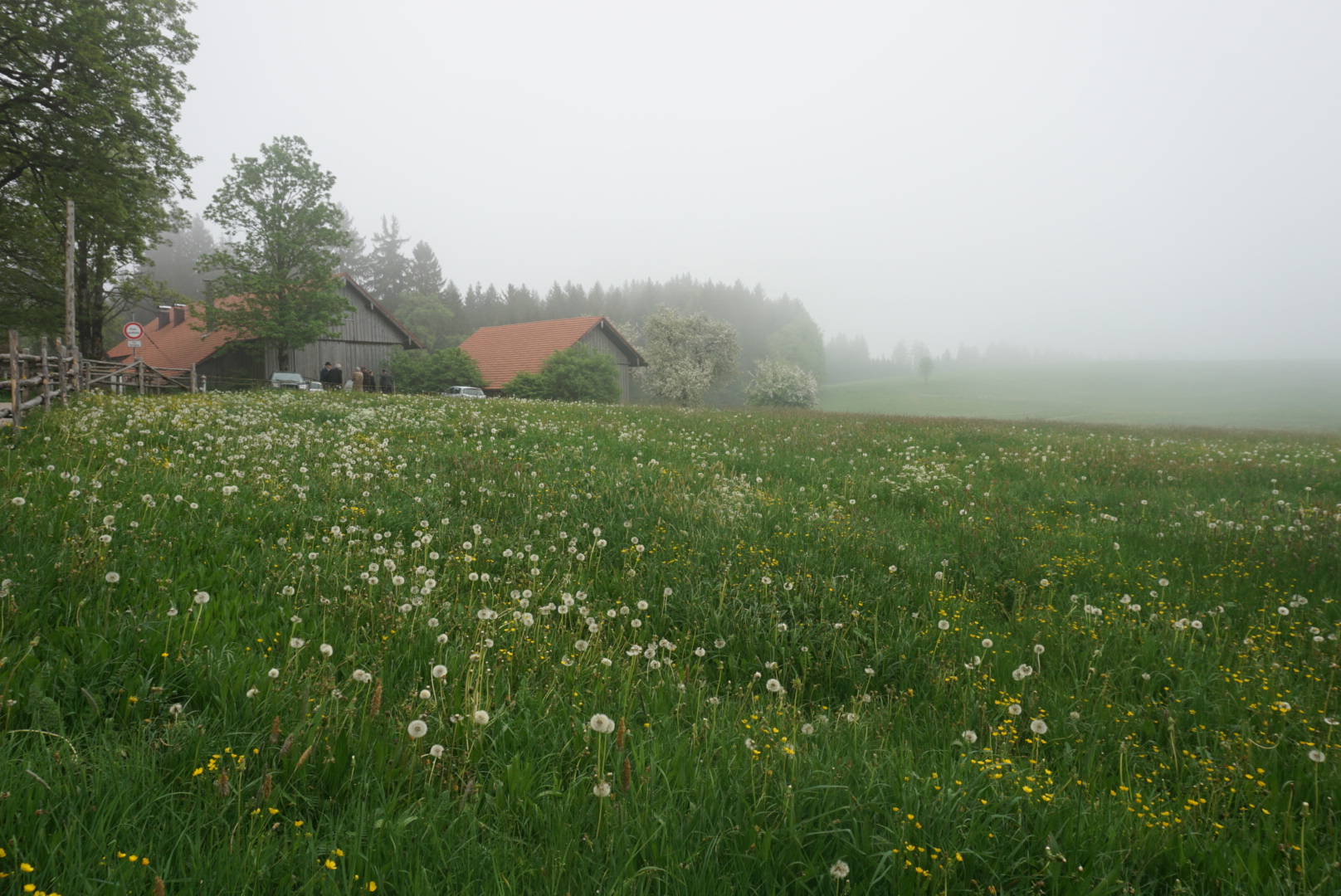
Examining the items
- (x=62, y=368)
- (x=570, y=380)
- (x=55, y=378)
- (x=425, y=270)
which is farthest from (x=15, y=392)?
(x=425, y=270)

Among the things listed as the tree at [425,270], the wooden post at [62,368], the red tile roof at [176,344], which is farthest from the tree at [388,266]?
the wooden post at [62,368]

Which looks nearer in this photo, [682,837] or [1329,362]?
[682,837]

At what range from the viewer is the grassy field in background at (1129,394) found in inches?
2172

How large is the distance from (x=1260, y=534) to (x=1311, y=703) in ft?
13.6

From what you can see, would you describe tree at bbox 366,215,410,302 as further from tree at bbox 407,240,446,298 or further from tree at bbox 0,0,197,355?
tree at bbox 0,0,197,355

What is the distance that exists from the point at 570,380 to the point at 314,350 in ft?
58.8

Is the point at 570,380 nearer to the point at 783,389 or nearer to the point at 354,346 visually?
the point at 354,346

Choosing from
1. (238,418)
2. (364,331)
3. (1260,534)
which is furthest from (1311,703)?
(364,331)

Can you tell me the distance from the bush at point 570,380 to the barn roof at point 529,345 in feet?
14.6

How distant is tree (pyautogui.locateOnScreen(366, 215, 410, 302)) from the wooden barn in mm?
45658

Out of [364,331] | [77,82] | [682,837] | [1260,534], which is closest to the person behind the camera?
[682,837]

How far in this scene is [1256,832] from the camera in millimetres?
2248

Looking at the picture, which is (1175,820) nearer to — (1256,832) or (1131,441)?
(1256,832)

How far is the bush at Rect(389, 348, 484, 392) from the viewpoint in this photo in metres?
40.6
